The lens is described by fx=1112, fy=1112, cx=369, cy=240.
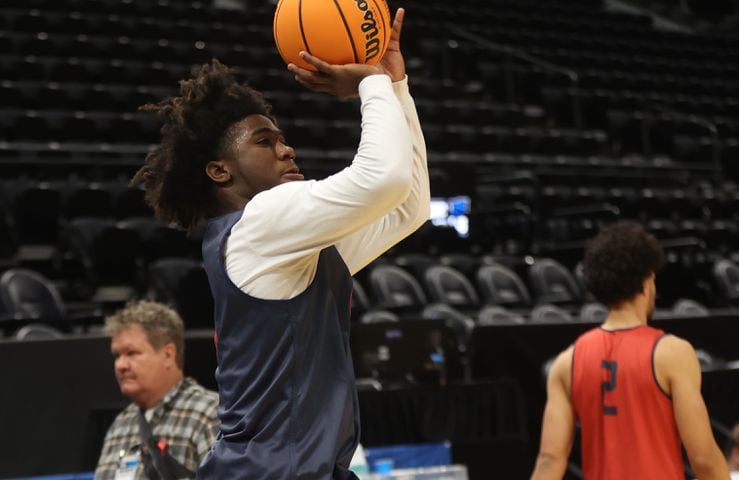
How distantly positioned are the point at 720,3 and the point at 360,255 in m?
21.9

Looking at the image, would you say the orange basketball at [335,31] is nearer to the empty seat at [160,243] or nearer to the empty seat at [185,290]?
the empty seat at [185,290]

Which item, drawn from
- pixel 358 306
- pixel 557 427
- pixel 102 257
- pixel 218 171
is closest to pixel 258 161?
pixel 218 171

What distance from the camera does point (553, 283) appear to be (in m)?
9.64

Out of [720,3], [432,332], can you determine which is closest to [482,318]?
[432,332]

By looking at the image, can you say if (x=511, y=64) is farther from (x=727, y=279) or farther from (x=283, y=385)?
(x=283, y=385)

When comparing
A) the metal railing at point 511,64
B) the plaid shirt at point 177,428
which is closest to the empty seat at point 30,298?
the plaid shirt at point 177,428

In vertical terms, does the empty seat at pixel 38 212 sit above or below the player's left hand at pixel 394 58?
above

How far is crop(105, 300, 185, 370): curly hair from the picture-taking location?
153 inches

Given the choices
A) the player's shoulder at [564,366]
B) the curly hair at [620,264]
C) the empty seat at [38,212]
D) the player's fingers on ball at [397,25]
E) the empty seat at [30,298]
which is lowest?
the player's shoulder at [564,366]

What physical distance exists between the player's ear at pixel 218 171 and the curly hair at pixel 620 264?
155 cm

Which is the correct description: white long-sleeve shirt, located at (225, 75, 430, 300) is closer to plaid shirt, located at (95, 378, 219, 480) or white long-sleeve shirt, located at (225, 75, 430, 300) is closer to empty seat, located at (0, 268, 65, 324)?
plaid shirt, located at (95, 378, 219, 480)

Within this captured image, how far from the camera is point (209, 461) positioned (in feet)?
6.74

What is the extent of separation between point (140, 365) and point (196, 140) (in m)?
1.81

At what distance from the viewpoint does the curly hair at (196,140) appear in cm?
216
